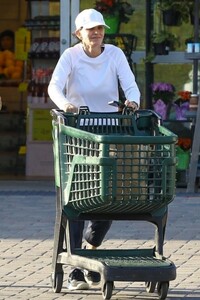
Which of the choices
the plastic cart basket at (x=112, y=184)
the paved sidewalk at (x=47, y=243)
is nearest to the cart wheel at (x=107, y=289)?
the plastic cart basket at (x=112, y=184)

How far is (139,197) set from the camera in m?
6.68

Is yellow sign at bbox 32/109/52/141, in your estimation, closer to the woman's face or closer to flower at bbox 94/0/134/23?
flower at bbox 94/0/134/23

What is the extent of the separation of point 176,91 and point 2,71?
3224 millimetres

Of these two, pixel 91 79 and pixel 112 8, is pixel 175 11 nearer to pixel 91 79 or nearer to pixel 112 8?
pixel 112 8

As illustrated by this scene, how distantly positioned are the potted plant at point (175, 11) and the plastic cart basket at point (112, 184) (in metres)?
5.41

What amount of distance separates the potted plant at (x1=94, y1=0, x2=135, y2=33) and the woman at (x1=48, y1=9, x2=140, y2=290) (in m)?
4.99

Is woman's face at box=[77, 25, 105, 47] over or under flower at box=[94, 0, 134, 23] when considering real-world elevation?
under

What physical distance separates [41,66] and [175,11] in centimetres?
201

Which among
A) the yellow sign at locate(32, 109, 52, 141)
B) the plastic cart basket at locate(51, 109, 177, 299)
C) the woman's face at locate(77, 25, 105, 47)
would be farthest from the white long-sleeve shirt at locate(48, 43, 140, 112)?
the yellow sign at locate(32, 109, 52, 141)

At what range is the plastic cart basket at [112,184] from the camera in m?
6.62

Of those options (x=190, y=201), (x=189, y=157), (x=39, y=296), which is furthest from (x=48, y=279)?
(x=189, y=157)

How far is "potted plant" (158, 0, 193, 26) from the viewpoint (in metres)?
12.4

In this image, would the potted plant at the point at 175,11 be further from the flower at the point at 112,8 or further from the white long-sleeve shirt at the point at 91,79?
the white long-sleeve shirt at the point at 91,79

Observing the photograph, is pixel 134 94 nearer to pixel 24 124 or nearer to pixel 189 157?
pixel 189 157
